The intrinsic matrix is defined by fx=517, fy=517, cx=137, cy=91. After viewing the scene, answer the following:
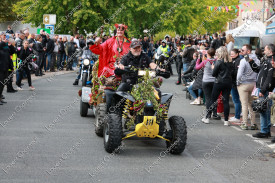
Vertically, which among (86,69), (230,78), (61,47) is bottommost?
(86,69)

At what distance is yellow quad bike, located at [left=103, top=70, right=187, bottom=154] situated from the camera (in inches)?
330

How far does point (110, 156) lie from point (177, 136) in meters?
1.15

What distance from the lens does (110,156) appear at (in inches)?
328

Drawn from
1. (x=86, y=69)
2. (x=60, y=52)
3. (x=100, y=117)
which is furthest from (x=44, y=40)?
(x=100, y=117)

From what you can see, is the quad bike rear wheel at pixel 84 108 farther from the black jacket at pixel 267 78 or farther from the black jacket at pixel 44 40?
the black jacket at pixel 44 40

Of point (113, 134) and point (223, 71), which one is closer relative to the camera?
point (113, 134)

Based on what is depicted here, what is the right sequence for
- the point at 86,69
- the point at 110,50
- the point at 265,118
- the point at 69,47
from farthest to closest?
the point at 69,47 → the point at 86,69 → the point at 110,50 → the point at 265,118

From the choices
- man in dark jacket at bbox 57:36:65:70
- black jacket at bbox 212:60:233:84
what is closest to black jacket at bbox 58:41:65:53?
man in dark jacket at bbox 57:36:65:70

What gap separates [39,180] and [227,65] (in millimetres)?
6646

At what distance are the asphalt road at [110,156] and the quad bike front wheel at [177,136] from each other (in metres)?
0.14

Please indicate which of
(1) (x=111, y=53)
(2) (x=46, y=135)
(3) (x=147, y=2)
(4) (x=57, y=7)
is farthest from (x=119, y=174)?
(3) (x=147, y=2)

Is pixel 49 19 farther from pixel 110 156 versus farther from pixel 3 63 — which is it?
pixel 110 156

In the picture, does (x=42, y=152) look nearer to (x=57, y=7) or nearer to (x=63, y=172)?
(x=63, y=172)

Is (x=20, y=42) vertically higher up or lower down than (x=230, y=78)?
higher up
